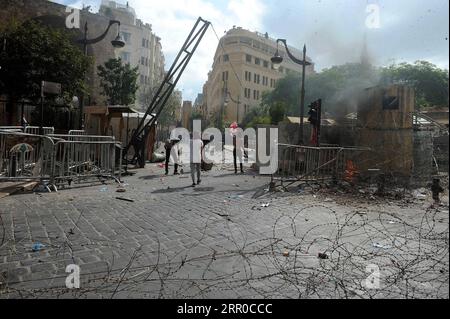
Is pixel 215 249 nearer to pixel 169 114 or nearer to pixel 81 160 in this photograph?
pixel 81 160

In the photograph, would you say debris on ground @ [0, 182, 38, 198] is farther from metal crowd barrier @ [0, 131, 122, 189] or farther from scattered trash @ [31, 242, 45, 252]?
scattered trash @ [31, 242, 45, 252]

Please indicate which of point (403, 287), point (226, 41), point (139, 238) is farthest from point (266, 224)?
point (226, 41)

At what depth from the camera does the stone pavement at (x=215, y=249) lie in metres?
3.01

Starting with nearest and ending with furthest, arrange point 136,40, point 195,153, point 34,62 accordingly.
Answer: point 195,153, point 34,62, point 136,40

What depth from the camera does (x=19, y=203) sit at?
20.8 ft

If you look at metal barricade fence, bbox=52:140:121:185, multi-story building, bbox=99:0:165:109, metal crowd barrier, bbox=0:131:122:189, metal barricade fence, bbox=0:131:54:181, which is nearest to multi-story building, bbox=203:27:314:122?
multi-story building, bbox=99:0:165:109

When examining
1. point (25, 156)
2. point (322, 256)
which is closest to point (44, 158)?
point (25, 156)

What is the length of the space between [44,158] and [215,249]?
5915 mm

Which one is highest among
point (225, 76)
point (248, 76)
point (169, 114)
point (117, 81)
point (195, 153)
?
point (225, 76)

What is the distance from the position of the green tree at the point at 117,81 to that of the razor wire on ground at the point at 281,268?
84.8 ft

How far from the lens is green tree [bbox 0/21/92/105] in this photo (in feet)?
55.3

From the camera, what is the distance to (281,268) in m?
3.49

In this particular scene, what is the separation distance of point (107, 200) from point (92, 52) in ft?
95.5
